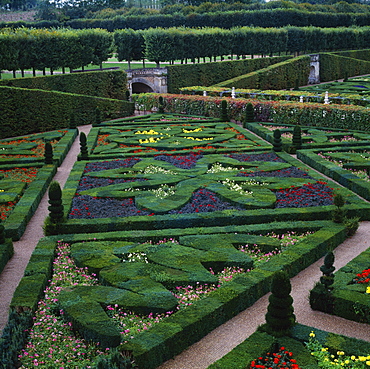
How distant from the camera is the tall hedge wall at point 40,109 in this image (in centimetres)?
2925

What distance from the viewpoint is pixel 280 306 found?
8.40 m

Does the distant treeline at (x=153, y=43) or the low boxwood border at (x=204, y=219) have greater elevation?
the distant treeline at (x=153, y=43)

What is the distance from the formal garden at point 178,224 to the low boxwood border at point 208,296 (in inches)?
1.3

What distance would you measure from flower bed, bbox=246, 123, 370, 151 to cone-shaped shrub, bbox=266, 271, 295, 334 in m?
14.0

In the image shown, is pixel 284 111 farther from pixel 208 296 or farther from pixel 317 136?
pixel 208 296

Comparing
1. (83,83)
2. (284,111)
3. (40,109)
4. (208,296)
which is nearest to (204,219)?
(208,296)

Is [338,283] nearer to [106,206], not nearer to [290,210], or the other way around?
[290,210]

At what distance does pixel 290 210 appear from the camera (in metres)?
14.0

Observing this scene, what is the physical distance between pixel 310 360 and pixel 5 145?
21.1 m

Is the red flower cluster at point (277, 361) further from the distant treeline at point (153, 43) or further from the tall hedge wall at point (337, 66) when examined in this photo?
the tall hedge wall at point (337, 66)

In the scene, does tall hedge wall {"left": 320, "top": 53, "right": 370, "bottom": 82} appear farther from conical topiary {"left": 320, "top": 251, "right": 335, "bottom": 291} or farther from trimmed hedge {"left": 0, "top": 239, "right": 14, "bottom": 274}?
trimmed hedge {"left": 0, "top": 239, "right": 14, "bottom": 274}

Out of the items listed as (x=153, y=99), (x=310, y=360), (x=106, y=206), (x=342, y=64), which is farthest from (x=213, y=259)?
(x=342, y=64)

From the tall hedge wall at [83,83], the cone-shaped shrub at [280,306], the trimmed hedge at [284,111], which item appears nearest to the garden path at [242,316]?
the cone-shaped shrub at [280,306]

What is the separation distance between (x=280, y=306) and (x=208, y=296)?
1.64 metres
